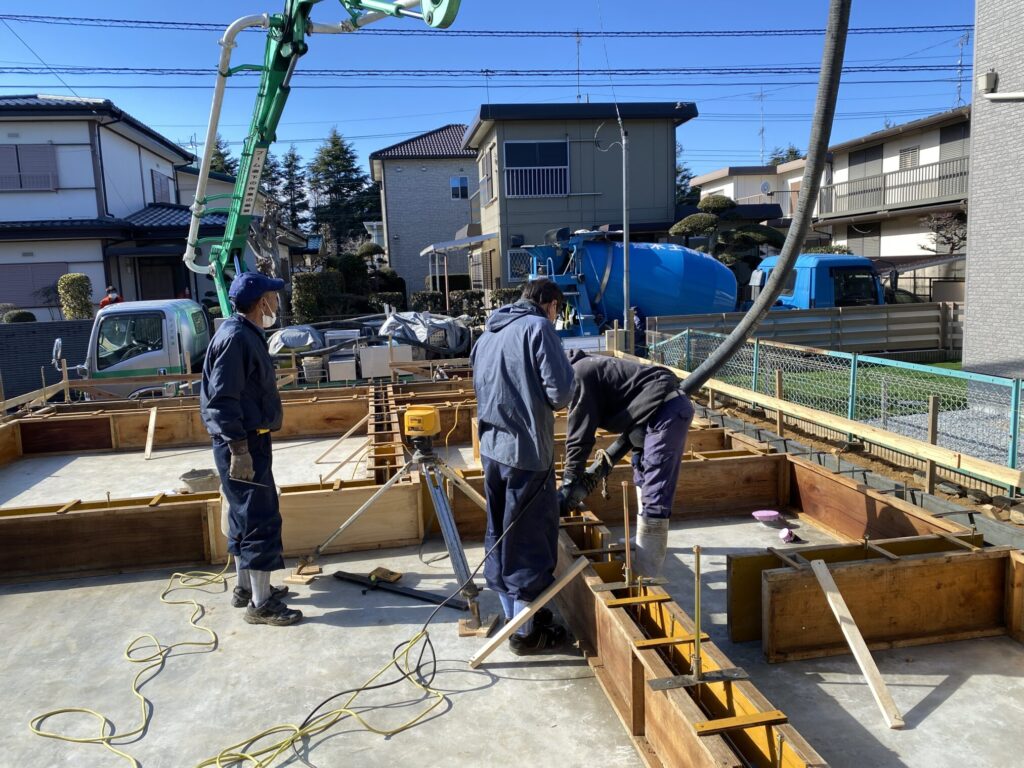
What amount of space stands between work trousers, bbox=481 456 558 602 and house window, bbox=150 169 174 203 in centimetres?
2640

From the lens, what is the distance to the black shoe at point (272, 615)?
4387 mm

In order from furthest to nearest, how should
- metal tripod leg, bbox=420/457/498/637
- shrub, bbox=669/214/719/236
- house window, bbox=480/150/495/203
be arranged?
house window, bbox=480/150/495/203 < shrub, bbox=669/214/719/236 < metal tripod leg, bbox=420/457/498/637

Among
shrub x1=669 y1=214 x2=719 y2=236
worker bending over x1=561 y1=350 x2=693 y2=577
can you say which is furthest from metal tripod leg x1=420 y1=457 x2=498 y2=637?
shrub x1=669 y1=214 x2=719 y2=236

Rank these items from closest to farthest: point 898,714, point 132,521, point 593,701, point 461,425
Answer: point 898,714 < point 593,701 < point 132,521 < point 461,425

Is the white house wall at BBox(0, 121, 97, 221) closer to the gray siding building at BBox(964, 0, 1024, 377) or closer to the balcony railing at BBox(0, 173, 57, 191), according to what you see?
the balcony railing at BBox(0, 173, 57, 191)

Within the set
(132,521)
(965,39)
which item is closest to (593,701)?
(132,521)

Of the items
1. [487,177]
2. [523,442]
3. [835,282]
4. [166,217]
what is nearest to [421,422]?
[523,442]

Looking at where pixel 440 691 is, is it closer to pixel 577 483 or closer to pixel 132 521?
pixel 577 483

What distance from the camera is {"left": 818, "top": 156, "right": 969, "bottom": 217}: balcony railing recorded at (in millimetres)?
23297

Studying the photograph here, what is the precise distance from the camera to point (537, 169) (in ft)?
73.7

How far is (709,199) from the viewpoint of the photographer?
2272 cm

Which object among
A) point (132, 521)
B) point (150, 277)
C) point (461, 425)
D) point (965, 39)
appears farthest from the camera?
point (965, 39)

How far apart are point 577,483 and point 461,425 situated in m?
4.69

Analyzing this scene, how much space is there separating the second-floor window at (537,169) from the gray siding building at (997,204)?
45.4 ft
